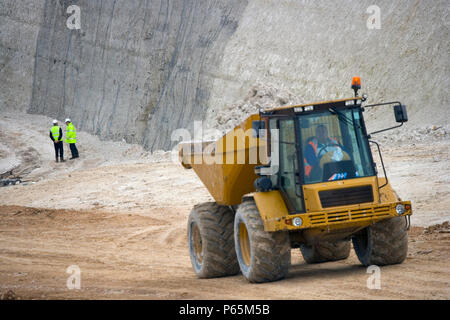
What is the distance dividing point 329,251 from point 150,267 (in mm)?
3098

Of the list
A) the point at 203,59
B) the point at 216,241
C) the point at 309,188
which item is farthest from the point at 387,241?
the point at 203,59

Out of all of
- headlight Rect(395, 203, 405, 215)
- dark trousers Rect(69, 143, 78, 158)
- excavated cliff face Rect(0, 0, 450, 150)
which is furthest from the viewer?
dark trousers Rect(69, 143, 78, 158)

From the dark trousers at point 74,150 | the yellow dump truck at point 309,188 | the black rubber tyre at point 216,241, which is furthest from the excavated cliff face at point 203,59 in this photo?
the yellow dump truck at point 309,188

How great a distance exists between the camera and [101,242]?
15289mm

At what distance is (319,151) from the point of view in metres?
8.45

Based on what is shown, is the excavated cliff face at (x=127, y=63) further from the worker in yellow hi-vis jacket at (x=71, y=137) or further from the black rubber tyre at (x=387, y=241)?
the black rubber tyre at (x=387, y=241)

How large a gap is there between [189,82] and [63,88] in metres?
7.67

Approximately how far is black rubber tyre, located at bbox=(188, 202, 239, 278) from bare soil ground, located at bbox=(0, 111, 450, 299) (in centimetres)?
23

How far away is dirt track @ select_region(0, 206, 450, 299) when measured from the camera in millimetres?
7656

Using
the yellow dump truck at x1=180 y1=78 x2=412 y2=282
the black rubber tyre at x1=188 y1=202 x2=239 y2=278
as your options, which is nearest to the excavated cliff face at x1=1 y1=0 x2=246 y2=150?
the black rubber tyre at x1=188 y1=202 x2=239 y2=278

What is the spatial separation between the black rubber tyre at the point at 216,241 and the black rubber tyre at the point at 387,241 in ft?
6.95

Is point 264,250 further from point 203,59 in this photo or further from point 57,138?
point 203,59

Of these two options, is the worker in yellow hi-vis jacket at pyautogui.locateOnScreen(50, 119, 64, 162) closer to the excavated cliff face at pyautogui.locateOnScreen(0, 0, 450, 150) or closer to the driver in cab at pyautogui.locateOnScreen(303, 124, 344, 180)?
the excavated cliff face at pyautogui.locateOnScreen(0, 0, 450, 150)

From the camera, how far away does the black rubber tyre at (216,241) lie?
9.79 m
